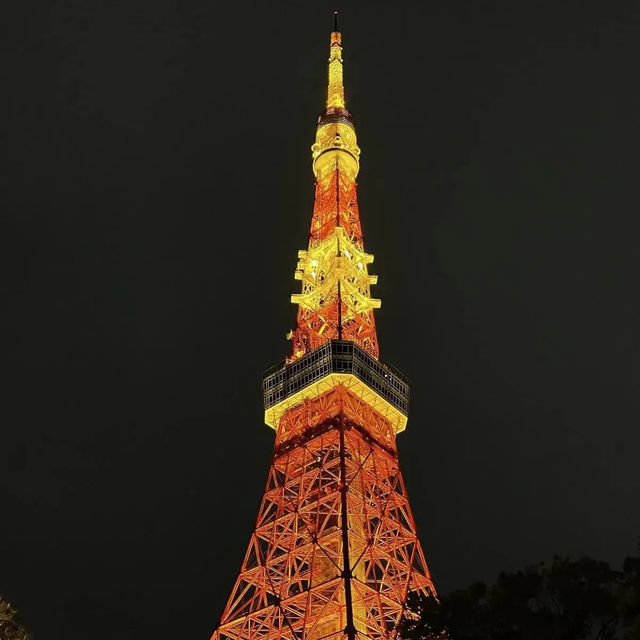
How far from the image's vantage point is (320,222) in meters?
40.4

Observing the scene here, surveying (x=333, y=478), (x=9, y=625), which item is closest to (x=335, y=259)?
(x=333, y=478)

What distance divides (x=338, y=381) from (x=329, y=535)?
5.43 metres

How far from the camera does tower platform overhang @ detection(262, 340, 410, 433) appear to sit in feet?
110

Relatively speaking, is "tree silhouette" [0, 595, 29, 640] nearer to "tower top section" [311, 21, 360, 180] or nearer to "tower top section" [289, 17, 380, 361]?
"tower top section" [289, 17, 380, 361]

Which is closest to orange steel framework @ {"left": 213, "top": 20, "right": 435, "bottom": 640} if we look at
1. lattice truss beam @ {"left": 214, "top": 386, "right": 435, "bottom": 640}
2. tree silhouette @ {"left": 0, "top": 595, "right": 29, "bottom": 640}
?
lattice truss beam @ {"left": 214, "top": 386, "right": 435, "bottom": 640}

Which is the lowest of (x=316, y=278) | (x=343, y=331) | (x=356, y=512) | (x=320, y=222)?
(x=356, y=512)

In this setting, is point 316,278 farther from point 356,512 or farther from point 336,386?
point 356,512

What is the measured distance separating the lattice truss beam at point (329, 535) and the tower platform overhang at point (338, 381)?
0.33 meters

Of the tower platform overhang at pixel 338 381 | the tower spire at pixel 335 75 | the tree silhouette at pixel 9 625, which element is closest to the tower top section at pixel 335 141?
the tower spire at pixel 335 75

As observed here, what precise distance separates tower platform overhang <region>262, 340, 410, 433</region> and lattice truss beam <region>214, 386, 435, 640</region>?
1.10 feet

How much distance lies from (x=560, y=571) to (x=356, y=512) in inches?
709

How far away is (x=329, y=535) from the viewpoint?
1179 inches

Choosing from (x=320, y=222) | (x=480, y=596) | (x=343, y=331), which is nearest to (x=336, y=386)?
(x=343, y=331)

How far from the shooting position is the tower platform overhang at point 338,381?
1320 inches
